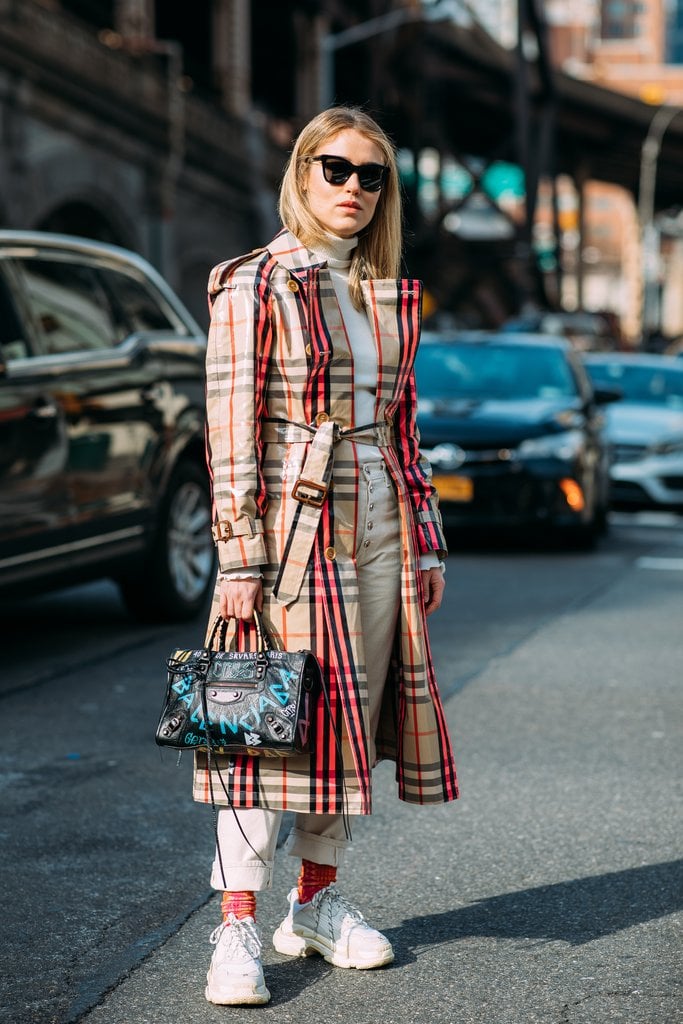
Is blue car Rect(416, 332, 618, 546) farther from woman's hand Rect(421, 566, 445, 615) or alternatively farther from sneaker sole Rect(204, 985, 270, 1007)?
sneaker sole Rect(204, 985, 270, 1007)

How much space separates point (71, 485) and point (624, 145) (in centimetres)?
6339

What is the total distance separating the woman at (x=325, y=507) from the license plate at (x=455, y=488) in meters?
7.65

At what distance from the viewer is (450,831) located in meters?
4.70

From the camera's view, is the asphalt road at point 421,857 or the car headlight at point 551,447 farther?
the car headlight at point 551,447

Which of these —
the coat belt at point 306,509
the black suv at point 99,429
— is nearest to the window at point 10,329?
the black suv at point 99,429

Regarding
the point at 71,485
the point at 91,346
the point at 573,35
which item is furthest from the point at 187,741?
the point at 573,35

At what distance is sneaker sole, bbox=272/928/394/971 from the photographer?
3549 mm

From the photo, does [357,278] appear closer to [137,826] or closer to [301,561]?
[301,561]

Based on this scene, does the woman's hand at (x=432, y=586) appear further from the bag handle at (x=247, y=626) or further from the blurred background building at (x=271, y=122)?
the blurred background building at (x=271, y=122)

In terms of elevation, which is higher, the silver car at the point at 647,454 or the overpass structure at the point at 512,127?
the overpass structure at the point at 512,127

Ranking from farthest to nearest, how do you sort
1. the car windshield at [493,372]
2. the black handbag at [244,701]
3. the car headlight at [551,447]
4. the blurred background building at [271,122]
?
the blurred background building at [271,122]
the car windshield at [493,372]
the car headlight at [551,447]
the black handbag at [244,701]

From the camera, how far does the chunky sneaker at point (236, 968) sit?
3.33 m

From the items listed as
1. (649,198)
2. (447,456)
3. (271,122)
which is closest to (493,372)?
(447,456)

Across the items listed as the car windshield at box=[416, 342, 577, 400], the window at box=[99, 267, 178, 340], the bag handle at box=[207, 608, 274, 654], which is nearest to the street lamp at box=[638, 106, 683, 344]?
the car windshield at box=[416, 342, 577, 400]
